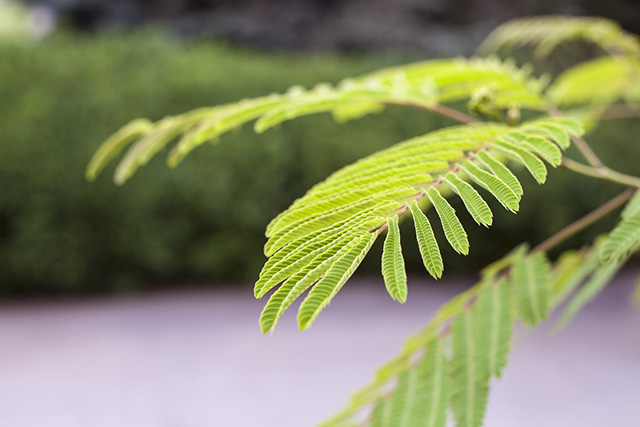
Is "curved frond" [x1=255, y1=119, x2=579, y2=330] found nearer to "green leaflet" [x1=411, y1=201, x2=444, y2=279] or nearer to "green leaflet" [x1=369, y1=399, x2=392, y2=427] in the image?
"green leaflet" [x1=411, y1=201, x2=444, y2=279]

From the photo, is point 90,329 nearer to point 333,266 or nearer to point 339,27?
point 333,266

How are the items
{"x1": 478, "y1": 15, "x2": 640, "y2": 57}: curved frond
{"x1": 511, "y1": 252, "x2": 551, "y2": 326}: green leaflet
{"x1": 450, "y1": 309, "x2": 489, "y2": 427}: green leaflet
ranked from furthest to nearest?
{"x1": 478, "y1": 15, "x2": 640, "y2": 57}: curved frond
{"x1": 511, "y1": 252, "x2": 551, "y2": 326}: green leaflet
{"x1": 450, "y1": 309, "x2": 489, "y2": 427}: green leaflet

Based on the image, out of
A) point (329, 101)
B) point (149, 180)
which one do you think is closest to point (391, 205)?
point (329, 101)

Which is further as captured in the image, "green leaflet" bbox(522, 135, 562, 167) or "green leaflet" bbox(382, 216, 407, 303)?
"green leaflet" bbox(522, 135, 562, 167)

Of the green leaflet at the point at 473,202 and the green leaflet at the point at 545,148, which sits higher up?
the green leaflet at the point at 545,148

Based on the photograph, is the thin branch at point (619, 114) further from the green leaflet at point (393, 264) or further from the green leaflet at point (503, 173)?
the green leaflet at point (393, 264)

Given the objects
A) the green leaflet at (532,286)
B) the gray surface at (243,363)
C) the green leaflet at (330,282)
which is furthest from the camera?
the gray surface at (243,363)

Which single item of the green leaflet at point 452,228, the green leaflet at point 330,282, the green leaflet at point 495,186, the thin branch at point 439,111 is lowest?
the green leaflet at point 330,282

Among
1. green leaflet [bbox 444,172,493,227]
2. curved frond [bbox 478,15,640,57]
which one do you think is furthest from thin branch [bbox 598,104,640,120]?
green leaflet [bbox 444,172,493,227]

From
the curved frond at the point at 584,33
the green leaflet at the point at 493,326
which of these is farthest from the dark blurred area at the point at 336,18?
the green leaflet at the point at 493,326
